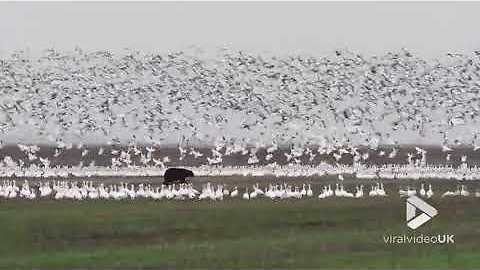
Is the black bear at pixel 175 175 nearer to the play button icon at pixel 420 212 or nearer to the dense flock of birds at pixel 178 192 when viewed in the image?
the dense flock of birds at pixel 178 192

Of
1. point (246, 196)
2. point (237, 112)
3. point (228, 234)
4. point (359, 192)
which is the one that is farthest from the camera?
point (359, 192)

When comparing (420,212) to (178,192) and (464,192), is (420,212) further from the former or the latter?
(178,192)

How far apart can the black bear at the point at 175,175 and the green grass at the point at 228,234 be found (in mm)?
542

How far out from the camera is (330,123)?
27562 millimetres

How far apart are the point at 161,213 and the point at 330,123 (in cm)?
432

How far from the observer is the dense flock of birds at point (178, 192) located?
27.1m

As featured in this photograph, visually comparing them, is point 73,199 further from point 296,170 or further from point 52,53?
point 296,170

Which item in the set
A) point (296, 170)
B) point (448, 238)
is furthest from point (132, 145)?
point (448, 238)

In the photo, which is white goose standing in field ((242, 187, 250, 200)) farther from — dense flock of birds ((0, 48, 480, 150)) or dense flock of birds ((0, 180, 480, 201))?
dense flock of birds ((0, 48, 480, 150))

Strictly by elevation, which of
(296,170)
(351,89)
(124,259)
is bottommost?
(124,259)

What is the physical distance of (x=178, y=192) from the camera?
26.9 metres

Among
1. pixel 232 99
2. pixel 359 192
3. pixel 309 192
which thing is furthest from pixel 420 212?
pixel 232 99

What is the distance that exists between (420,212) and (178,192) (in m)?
5.37

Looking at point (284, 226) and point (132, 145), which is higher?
point (132, 145)
